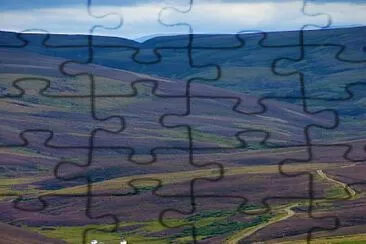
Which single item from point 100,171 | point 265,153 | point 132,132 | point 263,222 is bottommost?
point 263,222

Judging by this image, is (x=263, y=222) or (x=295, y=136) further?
(x=295, y=136)

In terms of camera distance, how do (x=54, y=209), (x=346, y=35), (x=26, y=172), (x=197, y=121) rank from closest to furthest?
(x=54, y=209) < (x=26, y=172) < (x=197, y=121) < (x=346, y=35)

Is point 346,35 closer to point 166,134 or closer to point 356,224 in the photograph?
point 166,134

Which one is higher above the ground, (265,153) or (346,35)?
(346,35)

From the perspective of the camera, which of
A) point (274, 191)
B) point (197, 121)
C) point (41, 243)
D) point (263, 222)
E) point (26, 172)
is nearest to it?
point (41, 243)

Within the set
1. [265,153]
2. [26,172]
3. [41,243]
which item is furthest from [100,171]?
[41,243]
